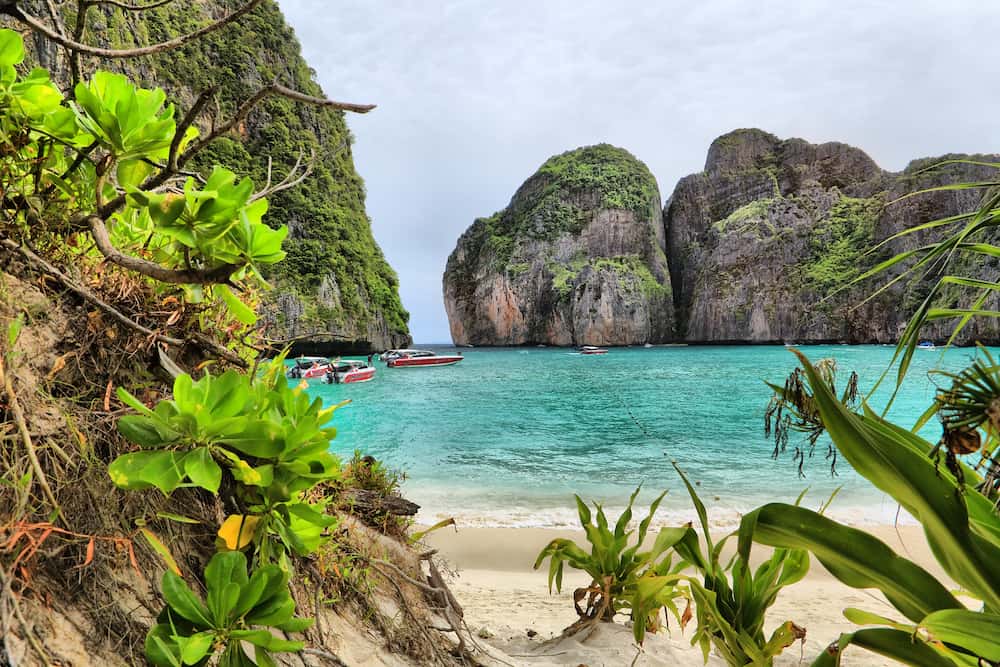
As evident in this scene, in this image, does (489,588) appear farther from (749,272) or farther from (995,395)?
(749,272)

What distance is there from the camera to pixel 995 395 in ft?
1.89

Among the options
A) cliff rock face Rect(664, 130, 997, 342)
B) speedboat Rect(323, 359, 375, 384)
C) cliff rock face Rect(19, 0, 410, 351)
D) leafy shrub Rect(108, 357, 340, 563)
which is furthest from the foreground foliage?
cliff rock face Rect(664, 130, 997, 342)

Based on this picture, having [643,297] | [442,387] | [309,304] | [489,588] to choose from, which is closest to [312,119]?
[309,304]

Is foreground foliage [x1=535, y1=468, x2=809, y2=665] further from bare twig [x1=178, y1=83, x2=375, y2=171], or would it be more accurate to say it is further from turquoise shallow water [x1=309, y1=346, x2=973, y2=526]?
bare twig [x1=178, y1=83, x2=375, y2=171]

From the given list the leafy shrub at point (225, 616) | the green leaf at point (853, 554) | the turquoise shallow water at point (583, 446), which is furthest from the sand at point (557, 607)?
the leafy shrub at point (225, 616)

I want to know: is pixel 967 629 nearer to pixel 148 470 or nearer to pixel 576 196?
→ pixel 148 470

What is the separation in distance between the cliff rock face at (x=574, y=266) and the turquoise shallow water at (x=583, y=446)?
118 feet

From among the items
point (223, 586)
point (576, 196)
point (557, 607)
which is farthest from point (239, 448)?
point (576, 196)

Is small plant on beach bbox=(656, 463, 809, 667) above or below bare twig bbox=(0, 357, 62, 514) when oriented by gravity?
below

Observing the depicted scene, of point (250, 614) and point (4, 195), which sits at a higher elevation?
point (4, 195)

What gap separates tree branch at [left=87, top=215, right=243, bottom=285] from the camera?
645 mm

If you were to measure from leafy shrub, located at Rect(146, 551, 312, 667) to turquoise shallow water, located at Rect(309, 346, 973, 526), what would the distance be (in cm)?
95

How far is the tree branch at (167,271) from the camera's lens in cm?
65

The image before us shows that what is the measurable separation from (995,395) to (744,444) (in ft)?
45.3
